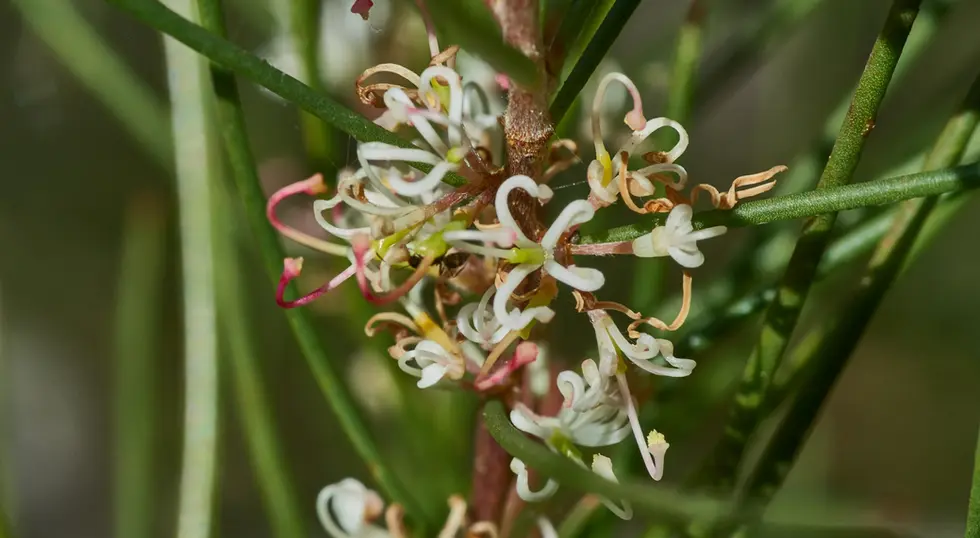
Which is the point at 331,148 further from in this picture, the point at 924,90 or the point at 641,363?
the point at 924,90

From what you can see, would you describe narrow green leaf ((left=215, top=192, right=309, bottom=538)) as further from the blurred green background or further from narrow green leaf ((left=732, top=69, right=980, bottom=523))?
the blurred green background

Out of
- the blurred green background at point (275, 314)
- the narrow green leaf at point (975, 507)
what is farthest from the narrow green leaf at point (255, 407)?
the blurred green background at point (275, 314)

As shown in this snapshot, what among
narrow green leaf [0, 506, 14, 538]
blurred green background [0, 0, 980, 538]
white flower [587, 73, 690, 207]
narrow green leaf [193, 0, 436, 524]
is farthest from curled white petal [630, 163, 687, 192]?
blurred green background [0, 0, 980, 538]

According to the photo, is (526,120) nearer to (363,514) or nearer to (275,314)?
(363,514)

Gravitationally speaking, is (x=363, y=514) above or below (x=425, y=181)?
below

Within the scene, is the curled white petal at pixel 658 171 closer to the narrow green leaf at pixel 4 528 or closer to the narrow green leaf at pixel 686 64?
the narrow green leaf at pixel 686 64

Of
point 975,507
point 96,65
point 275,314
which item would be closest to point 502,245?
point 975,507
